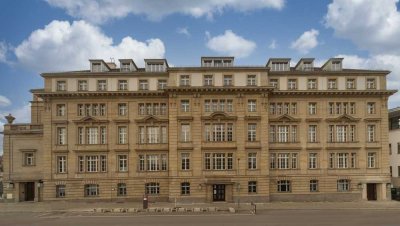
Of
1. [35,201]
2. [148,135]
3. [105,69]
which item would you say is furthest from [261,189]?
[35,201]

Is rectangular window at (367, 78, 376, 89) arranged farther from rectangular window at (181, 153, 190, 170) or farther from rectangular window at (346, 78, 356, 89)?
rectangular window at (181, 153, 190, 170)

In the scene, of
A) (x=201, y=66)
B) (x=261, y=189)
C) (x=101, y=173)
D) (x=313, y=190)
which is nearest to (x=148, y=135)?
(x=101, y=173)

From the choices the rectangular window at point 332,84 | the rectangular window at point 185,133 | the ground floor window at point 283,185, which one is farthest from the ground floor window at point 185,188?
the rectangular window at point 332,84

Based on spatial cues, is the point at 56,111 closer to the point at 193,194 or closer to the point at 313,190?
the point at 193,194

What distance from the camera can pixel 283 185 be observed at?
60875 mm

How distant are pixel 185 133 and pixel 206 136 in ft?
10.1

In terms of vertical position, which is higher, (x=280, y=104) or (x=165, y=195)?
(x=280, y=104)

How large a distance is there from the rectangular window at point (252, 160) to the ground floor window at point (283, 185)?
472 centimetres

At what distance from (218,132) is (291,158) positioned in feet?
38.3

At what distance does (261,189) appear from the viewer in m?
59.1

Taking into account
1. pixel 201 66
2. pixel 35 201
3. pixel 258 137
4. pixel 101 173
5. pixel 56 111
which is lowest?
pixel 35 201

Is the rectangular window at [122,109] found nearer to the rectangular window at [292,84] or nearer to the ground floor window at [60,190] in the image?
the ground floor window at [60,190]

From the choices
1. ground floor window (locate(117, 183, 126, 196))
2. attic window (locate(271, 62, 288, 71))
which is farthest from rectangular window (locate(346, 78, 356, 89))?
ground floor window (locate(117, 183, 126, 196))

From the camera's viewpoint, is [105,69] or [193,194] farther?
[105,69]
